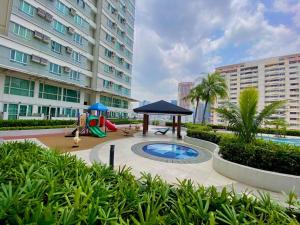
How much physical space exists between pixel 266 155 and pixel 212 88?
20962 mm

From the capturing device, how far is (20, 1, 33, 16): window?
61.0 feet

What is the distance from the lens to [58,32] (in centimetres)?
2297

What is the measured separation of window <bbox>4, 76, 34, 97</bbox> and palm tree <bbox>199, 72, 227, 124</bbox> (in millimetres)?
23257

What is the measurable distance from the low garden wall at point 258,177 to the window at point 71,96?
2404 cm

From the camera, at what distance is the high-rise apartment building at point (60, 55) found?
18.0 meters

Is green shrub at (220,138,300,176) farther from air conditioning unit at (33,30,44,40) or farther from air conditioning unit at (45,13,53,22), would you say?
air conditioning unit at (45,13,53,22)

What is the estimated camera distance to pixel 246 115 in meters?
7.51

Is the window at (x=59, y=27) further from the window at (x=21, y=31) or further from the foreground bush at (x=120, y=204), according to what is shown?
the foreground bush at (x=120, y=204)

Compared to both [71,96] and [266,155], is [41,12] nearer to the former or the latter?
[71,96]

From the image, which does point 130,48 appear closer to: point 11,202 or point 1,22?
point 1,22

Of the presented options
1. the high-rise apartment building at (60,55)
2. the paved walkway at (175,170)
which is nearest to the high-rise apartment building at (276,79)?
the high-rise apartment building at (60,55)

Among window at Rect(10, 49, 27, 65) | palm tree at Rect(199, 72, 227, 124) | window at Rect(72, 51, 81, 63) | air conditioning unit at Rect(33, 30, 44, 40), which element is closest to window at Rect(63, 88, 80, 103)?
window at Rect(72, 51, 81, 63)

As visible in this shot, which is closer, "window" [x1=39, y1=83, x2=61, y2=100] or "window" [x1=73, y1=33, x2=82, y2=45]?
"window" [x1=39, y1=83, x2=61, y2=100]

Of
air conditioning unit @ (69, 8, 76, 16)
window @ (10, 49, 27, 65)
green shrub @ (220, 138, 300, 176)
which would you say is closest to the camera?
green shrub @ (220, 138, 300, 176)
